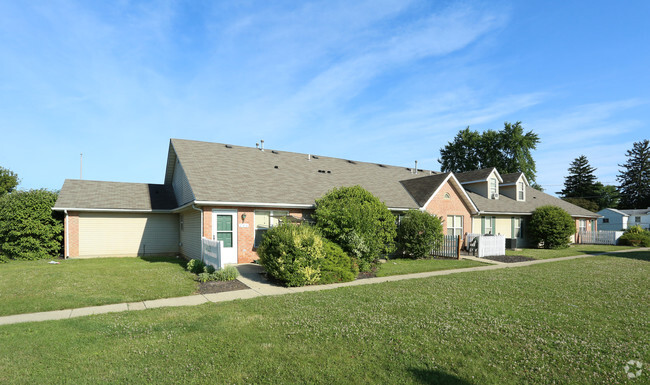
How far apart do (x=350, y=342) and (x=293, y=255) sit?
18.2 ft

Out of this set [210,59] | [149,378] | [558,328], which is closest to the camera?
[149,378]

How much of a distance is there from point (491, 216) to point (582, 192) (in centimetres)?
5558

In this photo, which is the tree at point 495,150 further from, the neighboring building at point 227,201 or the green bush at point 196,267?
the green bush at point 196,267

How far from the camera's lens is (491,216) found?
2519 cm

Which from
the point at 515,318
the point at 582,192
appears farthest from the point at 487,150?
the point at 515,318

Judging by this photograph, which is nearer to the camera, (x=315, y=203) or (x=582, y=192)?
(x=315, y=203)

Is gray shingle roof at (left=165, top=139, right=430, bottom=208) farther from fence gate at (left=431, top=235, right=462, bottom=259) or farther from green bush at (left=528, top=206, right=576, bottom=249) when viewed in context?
green bush at (left=528, top=206, right=576, bottom=249)

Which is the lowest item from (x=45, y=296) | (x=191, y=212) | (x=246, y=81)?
(x=45, y=296)

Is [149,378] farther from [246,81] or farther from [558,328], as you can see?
[246,81]

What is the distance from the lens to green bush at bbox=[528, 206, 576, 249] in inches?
960

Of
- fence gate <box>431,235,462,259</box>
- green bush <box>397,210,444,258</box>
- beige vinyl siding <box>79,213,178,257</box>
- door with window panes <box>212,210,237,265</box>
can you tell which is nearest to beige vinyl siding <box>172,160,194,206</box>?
beige vinyl siding <box>79,213,178,257</box>

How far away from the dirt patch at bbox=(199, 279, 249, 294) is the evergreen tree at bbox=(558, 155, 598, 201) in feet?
245

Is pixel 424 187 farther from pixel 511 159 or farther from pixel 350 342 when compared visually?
pixel 511 159

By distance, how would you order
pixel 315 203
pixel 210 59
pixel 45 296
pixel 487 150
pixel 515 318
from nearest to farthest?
pixel 515 318 → pixel 45 296 → pixel 210 59 → pixel 315 203 → pixel 487 150
